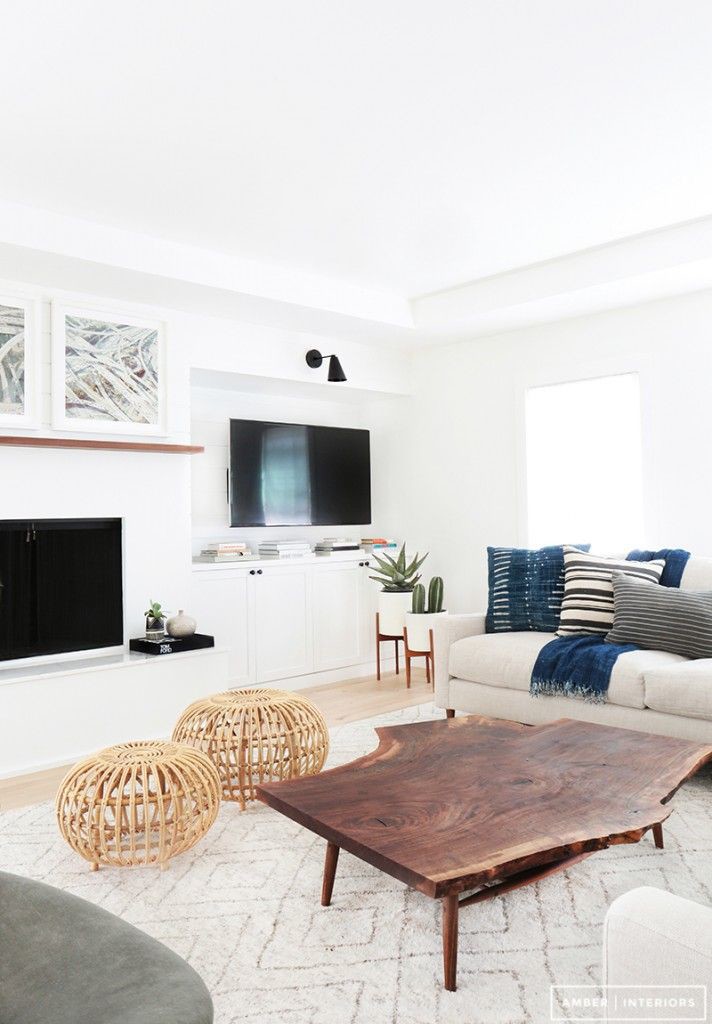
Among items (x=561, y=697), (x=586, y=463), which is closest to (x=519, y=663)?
(x=561, y=697)

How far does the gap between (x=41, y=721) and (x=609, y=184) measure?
11.2 feet

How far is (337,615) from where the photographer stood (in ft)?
17.9

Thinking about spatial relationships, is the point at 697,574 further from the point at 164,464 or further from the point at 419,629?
the point at 164,464

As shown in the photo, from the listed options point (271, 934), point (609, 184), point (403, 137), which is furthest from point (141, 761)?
point (609, 184)

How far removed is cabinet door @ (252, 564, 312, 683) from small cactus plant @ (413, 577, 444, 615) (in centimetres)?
71

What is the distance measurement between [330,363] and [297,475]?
0.83 m

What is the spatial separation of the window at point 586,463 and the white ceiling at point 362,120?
1.03 meters

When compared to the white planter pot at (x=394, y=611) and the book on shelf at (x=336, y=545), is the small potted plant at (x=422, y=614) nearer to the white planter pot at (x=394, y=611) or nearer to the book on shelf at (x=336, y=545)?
the white planter pot at (x=394, y=611)

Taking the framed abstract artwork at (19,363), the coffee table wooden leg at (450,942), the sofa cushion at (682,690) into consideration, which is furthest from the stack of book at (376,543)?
the coffee table wooden leg at (450,942)

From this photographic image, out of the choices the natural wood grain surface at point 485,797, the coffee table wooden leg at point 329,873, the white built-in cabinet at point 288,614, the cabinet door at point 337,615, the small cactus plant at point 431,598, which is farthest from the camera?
the cabinet door at point 337,615

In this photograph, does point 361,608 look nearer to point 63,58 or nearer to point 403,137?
point 403,137

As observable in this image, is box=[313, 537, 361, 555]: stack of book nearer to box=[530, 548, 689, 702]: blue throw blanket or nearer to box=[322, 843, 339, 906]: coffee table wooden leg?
box=[530, 548, 689, 702]: blue throw blanket

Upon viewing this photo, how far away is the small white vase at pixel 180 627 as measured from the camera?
166 inches

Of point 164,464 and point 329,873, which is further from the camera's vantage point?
point 164,464
